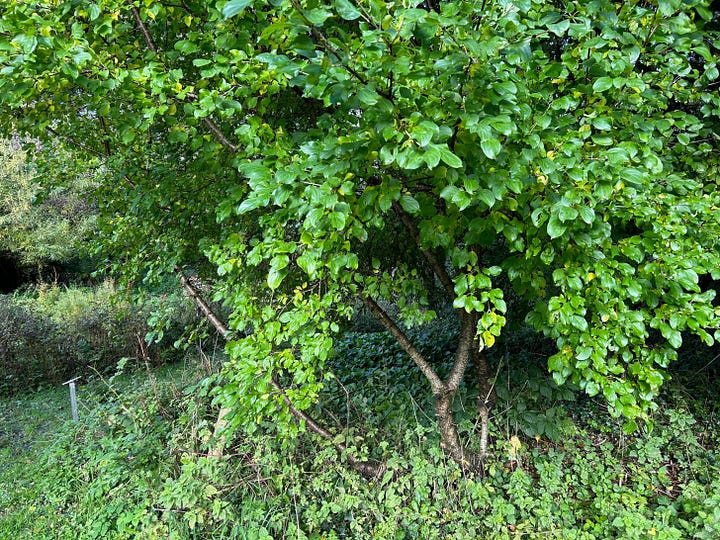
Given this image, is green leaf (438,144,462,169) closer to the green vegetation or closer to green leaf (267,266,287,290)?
the green vegetation

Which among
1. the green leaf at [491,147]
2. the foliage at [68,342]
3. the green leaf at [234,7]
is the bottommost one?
the foliage at [68,342]

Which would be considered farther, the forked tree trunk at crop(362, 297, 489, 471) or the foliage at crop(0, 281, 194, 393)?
the foliage at crop(0, 281, 194, 393)

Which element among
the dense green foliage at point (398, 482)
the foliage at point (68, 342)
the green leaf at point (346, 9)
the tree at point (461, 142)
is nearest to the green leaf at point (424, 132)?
the tree at point (461, 142)

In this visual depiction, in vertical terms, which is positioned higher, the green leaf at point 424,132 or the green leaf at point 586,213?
the green leaf at point 424,132

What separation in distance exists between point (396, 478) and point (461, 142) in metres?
2.28

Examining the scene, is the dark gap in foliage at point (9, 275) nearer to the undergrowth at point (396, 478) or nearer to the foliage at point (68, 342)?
the foliage at point (68, 342)

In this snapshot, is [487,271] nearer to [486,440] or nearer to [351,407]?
[486,440]

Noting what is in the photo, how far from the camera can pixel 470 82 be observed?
1307mm

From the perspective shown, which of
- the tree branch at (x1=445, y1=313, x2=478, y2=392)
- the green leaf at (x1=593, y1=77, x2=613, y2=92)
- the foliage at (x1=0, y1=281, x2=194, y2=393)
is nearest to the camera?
the green leaf at (x1=593, y1=77, x2=613, y2=92)

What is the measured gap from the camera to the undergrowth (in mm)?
2572

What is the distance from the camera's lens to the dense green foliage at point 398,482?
8.41 feet

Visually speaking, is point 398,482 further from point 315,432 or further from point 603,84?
point 603,84

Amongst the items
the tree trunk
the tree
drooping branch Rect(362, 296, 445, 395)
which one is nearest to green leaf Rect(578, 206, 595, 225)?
the tree

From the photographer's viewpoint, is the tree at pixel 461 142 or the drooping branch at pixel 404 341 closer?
the tree at pixel 461 142
